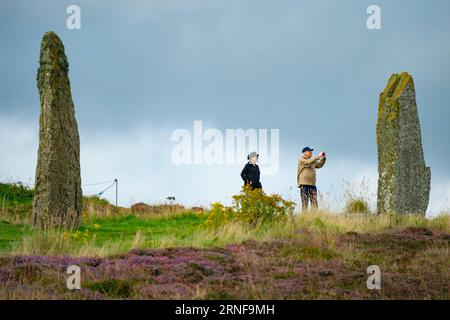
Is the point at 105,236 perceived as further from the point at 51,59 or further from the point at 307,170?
the point at 307,170

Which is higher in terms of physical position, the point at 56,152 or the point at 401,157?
the point at 401,157

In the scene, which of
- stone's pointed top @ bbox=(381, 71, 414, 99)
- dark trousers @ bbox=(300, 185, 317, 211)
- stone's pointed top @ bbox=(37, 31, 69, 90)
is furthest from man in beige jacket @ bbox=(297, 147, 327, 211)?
stone's pointed top @ bbox=(37, 31, 69, 90)

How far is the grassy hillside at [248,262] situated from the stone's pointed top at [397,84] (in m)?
5.22

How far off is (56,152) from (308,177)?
8.83 m

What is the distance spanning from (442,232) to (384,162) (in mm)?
4730

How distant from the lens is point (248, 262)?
13.4 m

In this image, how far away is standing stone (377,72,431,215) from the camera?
22500 millimetres

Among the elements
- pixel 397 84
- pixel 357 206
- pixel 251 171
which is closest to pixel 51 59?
pixel 251 171

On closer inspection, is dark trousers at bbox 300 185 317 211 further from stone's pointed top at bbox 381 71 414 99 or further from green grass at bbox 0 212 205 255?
stone's pointed top at bbox 381 71 414 99

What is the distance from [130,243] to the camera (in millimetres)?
16891

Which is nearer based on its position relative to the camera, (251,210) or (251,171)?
(251,210)
